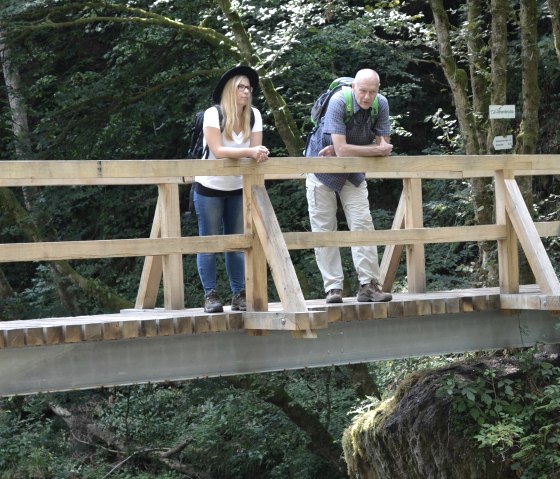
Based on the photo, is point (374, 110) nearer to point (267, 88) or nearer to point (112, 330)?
point (112, 330)

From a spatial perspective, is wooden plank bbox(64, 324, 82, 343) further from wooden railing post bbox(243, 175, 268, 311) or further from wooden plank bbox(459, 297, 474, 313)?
wooden plank bbox(459, 297, 474, 313)

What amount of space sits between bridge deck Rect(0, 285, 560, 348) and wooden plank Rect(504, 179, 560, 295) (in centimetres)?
12

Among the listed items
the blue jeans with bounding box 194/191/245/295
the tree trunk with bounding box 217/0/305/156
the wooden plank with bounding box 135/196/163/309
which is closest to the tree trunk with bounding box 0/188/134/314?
the tree trunk with bounding box 217/0/305/156

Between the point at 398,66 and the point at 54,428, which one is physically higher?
the point at 398,66

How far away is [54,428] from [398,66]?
6999 mm

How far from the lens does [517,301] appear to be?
7.89 m

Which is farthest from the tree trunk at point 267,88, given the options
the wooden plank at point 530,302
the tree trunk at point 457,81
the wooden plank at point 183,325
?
the wooden plank at point 183,325

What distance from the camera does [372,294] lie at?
7652mm

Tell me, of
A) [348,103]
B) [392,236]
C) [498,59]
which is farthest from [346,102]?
[498,59]

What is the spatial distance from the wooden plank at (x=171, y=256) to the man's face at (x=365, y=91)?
1380 millimetres

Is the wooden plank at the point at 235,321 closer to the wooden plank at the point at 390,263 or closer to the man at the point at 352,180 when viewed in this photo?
the man at the point at 352,180

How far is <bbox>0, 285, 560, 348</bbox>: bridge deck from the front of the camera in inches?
250

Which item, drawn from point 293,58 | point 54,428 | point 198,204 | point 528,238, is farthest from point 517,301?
point 54,428

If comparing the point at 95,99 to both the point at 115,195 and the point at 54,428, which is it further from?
the point at 54,428
